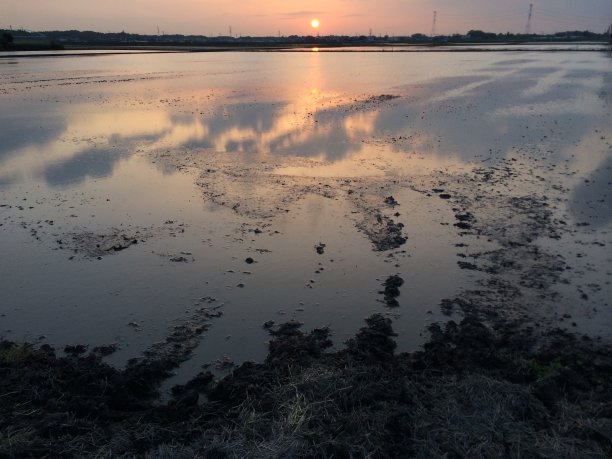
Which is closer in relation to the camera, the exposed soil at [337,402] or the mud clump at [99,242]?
the exposed soil at [337,402]

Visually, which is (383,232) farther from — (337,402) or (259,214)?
(337,402)

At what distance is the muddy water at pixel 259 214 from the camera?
727 centimetres

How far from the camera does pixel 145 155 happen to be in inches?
630

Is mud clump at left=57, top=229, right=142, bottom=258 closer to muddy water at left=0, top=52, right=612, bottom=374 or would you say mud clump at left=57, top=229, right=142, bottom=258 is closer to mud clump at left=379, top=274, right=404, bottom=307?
muddy water at left=0, top=52, right=612, bottom=374

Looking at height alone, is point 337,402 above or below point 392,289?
above

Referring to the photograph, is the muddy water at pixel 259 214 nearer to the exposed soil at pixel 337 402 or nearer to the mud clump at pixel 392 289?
the mud clump at pixel 392 289

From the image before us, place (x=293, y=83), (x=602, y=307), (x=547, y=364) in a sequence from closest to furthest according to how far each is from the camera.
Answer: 1. (x=547, y=364)
2. (x=602, y=307)
3. (x=293, y=83)

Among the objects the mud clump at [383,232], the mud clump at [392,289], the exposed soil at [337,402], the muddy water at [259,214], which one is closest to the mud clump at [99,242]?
the muddy water at [259,214]

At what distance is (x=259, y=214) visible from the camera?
10.8 meters

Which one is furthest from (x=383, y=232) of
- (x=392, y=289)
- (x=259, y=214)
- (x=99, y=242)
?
(x=99, y=242)

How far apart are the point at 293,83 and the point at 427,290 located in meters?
34.9

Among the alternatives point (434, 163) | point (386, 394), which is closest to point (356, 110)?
point (434, 163)

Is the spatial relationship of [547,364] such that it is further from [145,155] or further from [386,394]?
[145,155]

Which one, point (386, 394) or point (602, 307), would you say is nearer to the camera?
point (386, 394)
